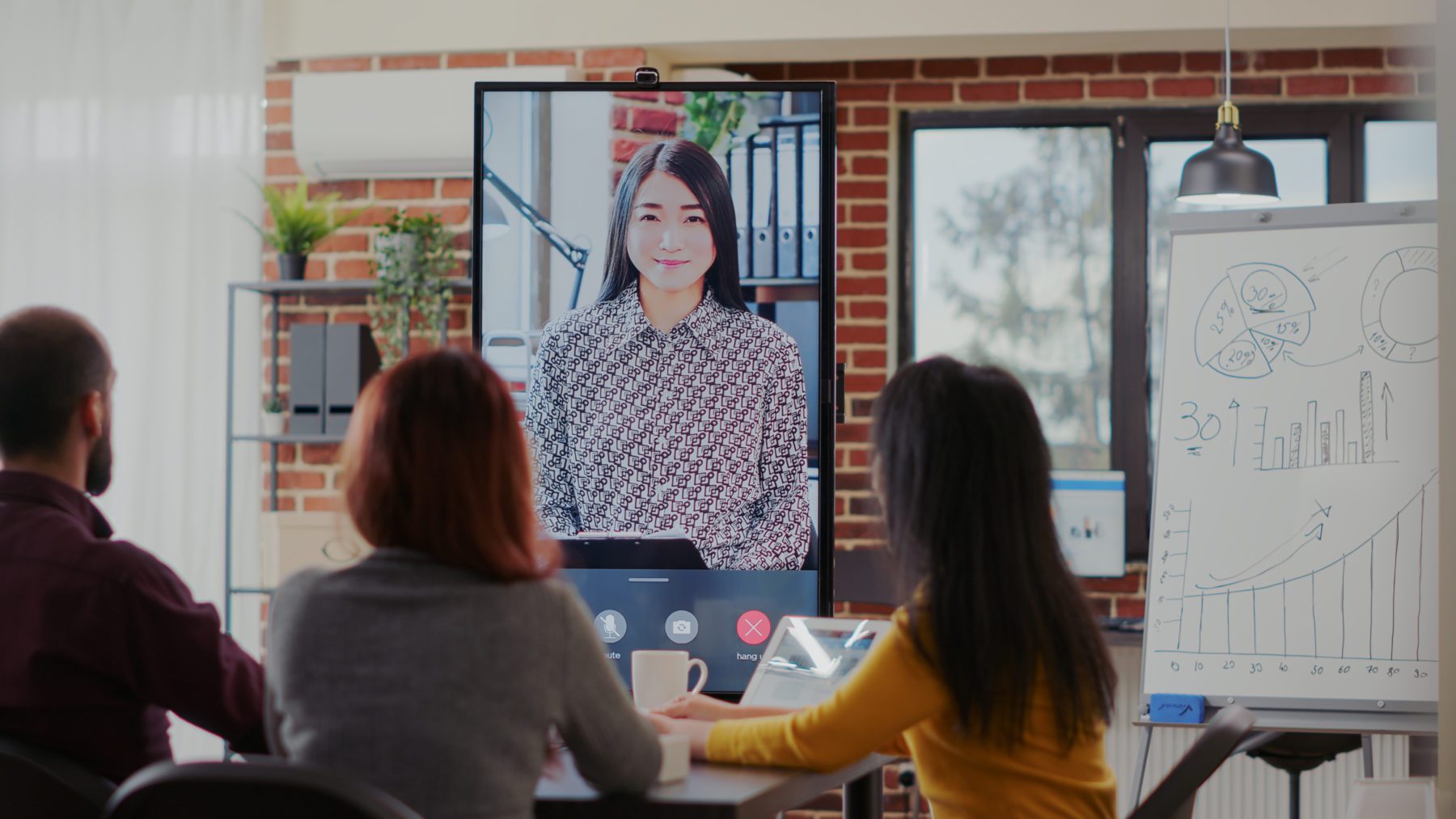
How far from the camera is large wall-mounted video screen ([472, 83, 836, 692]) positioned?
2.40m

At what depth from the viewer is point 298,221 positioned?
11.7 feet

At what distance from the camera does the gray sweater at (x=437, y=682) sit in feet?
4.11

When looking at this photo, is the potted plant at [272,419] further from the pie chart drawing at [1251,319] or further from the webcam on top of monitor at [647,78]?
the pie chart drawing at [1251,319]

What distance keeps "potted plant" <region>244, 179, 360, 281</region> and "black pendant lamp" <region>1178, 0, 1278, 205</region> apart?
2170 mm

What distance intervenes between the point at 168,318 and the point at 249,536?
2.16 ft

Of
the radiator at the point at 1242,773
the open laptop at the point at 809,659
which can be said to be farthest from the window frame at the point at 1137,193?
the open laptop at the point at 809,659

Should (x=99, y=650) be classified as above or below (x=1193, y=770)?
above

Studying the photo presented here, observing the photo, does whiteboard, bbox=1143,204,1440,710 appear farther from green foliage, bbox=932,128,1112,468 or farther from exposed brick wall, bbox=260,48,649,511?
exposed brick wall, bbox=260,48,649,511

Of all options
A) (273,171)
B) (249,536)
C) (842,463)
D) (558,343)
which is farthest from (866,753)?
(273,171)

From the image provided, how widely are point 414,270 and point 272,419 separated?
0.67 metres

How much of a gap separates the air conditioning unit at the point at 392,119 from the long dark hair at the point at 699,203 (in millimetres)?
1282

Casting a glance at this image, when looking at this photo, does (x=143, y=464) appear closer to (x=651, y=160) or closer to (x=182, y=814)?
(x=651, y=160)

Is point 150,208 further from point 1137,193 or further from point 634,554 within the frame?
point 1137,193

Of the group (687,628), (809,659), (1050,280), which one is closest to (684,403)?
(687,628)
